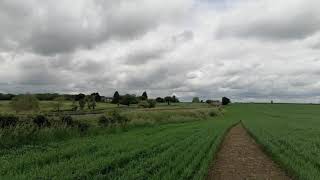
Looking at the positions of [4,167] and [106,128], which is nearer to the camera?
[4,167]

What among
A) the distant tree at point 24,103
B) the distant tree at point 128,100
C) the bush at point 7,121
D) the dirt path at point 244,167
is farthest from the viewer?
the distant tree at point 128,100

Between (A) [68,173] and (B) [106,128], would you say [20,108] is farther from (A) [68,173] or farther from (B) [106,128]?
(A) [68,173]

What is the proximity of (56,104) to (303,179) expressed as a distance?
8684 cm

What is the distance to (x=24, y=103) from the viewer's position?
82062mm

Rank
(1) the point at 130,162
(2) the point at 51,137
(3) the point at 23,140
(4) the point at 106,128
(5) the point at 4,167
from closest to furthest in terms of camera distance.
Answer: (5) the point at 4,167
(1) the point at 130,162
(3) the point at 23,140
(2) the point at 51,137
(4) the point at 106,128

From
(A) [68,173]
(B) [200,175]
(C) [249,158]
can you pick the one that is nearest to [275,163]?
(C) [249,158]

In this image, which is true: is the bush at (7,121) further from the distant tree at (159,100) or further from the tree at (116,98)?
the distant tree at (159,100)

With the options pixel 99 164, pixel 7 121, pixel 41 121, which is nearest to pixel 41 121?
pixel 41 121

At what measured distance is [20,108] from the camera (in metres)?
80.8

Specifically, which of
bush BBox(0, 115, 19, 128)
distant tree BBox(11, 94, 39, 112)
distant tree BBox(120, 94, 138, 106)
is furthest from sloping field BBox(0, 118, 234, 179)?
distant tree BBox(120, 94, 138, 106)

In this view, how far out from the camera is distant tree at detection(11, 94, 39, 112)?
81312mm

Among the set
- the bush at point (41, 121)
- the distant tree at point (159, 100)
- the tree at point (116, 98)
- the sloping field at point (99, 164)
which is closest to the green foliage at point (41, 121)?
the bush at point (41, 121)

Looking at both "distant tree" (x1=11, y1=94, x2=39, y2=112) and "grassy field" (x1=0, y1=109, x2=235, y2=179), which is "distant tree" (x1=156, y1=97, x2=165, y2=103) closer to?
"distant tree" (x1=11, y1=94, x2=39, y2=112)

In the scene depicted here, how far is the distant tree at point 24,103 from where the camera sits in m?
81.3
